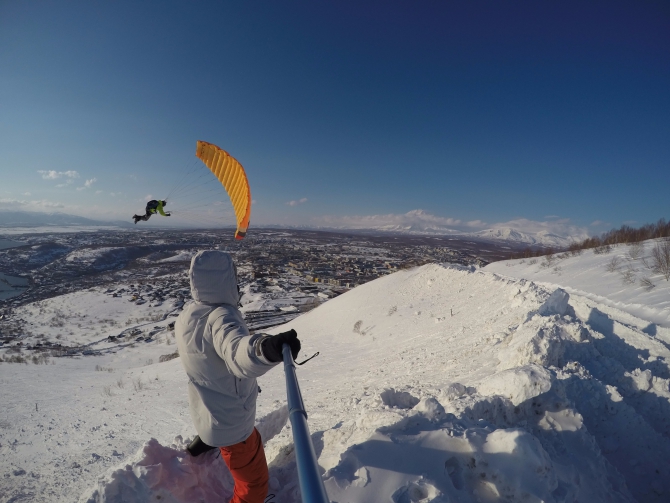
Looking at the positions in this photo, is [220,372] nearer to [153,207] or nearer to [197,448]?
[197,448]

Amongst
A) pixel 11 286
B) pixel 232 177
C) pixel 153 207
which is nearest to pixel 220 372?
pixel 232 177

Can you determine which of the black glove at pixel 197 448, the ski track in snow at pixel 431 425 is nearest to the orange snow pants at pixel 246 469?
the ski track in snow at pixel 431 425

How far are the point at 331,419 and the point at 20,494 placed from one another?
11.6ft

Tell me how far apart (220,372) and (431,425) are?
5.86ft

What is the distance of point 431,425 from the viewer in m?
2.43

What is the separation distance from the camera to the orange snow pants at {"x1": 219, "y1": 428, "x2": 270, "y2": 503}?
2153 millimetres

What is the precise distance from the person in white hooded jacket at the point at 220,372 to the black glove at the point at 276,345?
0.18 metres

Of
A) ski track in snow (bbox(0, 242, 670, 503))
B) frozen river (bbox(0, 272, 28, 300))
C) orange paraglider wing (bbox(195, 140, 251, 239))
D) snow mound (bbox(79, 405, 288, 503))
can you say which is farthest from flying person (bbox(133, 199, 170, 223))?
frozen river (bbox(0, 272, 28, 300))

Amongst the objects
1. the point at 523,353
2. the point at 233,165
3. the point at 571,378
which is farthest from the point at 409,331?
the point at 233,165

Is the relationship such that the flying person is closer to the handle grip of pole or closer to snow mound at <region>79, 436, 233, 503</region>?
snow mound at <region>79, 436, 233, 503</region>

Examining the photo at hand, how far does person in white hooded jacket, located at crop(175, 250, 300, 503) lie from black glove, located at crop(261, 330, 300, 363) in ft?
0.60

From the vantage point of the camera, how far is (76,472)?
3484 millimetres

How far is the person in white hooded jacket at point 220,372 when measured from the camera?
185 cm

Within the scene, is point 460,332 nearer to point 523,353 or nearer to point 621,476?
point 523,353
